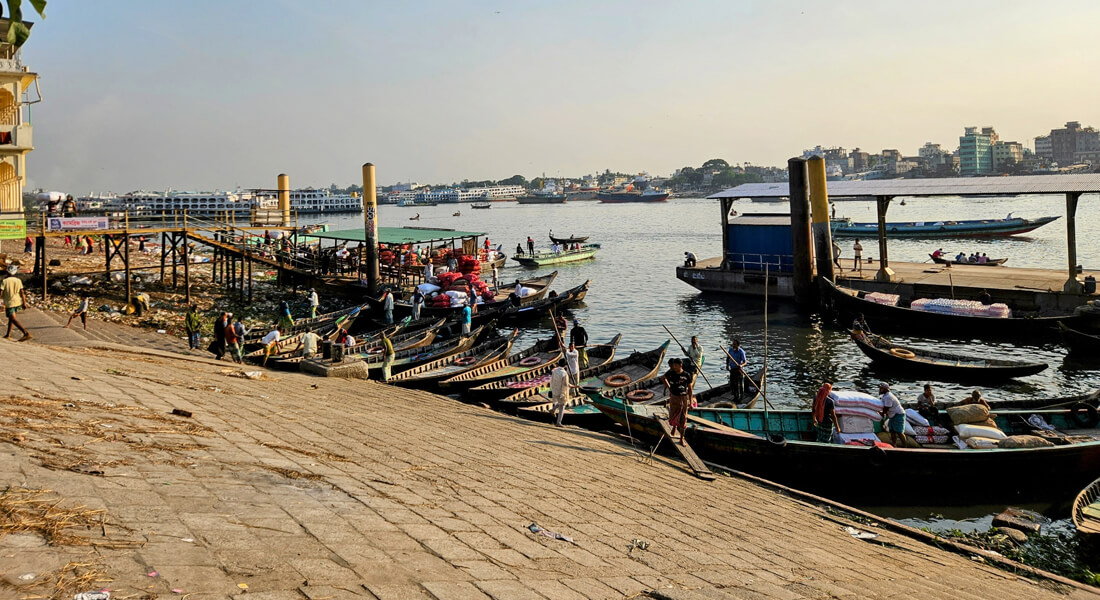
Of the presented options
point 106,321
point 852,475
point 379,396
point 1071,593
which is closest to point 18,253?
point 106,321

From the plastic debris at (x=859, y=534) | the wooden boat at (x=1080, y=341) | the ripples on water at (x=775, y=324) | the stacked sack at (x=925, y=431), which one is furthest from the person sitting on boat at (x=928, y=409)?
the wooden boat at (x=1080, y=341)

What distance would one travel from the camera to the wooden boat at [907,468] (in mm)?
13609

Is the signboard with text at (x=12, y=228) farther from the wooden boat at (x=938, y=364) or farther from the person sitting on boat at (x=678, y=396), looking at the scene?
the wooden boat at (x=938, y=364)

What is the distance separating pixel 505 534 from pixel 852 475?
890 centimetres

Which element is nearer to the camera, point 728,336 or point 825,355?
point 825,355

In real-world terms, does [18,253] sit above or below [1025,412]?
above

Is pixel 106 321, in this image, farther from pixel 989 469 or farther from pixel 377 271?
pixel 989 469

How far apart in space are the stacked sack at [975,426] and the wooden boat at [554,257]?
148 feet

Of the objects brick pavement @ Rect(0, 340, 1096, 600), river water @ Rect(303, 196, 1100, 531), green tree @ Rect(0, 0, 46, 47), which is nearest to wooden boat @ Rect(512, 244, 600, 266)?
river water @ Rect(303, 196, 1100, 531)

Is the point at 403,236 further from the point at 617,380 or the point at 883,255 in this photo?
the point at 617,380

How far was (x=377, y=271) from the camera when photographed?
120ft

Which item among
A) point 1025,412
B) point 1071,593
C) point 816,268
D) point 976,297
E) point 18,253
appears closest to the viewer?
point 1071,593

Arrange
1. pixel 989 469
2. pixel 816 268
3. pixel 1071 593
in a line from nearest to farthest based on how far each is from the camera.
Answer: pixel 1071 593 → pixel 989 469 → pixel 816 268

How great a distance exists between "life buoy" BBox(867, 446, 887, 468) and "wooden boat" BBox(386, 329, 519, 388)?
10.5m
